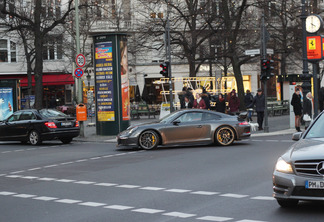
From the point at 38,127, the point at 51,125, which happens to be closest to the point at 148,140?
the point at 51,125

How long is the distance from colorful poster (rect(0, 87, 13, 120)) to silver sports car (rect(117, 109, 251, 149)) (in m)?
14.5

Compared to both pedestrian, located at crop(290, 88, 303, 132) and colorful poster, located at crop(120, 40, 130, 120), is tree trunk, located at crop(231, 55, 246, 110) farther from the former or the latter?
pedestrian, located at crop(290, 88, 303, 132)

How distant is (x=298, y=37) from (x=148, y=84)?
25.9 meters

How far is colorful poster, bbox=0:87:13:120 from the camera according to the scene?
3194 centimetres

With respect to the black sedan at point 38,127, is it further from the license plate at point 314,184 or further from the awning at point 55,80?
the awning at point 55,80

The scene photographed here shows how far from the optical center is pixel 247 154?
16250 mm

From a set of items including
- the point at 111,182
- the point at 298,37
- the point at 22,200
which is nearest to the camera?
the point at 22,200

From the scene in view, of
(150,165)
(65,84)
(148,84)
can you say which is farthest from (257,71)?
(150,165)

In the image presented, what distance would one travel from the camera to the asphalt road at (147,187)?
26.9ft

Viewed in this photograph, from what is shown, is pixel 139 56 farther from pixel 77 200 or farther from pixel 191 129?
pixel 77 200

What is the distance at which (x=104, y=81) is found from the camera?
2631 cm

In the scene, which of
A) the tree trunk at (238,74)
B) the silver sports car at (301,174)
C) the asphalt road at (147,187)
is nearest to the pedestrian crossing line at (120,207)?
the asphalt road at (147,187)

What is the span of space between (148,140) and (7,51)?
42.9 m

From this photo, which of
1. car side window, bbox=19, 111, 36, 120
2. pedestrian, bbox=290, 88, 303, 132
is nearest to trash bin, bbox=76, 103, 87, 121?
car side window, bbox=19, 111, 36, 120
